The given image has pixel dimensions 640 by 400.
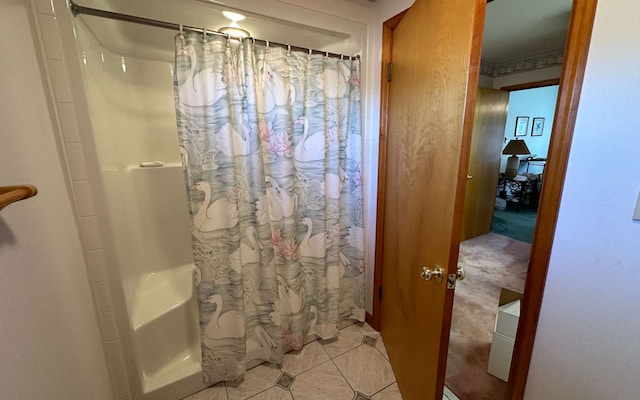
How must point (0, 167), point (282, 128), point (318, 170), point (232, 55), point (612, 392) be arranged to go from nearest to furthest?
point (0, 167) < point (612, 392) < point (232, 55) < point (282, 128) < point (318, 170)

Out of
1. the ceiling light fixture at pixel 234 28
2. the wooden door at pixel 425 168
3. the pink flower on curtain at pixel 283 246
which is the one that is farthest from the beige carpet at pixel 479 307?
the ceiling light fixture at pixel 234 28

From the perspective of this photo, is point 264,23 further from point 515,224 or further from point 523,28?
point 515,224

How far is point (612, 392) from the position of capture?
0.77 m

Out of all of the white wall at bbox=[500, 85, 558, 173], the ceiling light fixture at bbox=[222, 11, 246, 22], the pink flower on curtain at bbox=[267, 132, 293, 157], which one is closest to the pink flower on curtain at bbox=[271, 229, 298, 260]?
the pink flower on curtain at bbox=[267, 132, 293, 157]

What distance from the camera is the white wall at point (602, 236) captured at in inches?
27.3

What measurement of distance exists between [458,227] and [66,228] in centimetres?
139

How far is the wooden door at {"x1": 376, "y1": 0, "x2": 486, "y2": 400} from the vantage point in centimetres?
84

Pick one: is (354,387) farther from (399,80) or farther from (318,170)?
(399,80)

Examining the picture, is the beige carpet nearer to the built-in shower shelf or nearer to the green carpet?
the green carpet

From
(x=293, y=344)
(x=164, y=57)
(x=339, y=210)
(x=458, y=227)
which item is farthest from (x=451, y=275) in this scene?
(x=164, y=57)

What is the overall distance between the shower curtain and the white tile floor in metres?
0.07

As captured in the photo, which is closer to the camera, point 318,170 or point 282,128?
point 282,128

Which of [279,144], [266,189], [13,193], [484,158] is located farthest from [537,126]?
[13,193]

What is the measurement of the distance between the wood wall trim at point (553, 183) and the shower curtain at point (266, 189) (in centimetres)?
93
